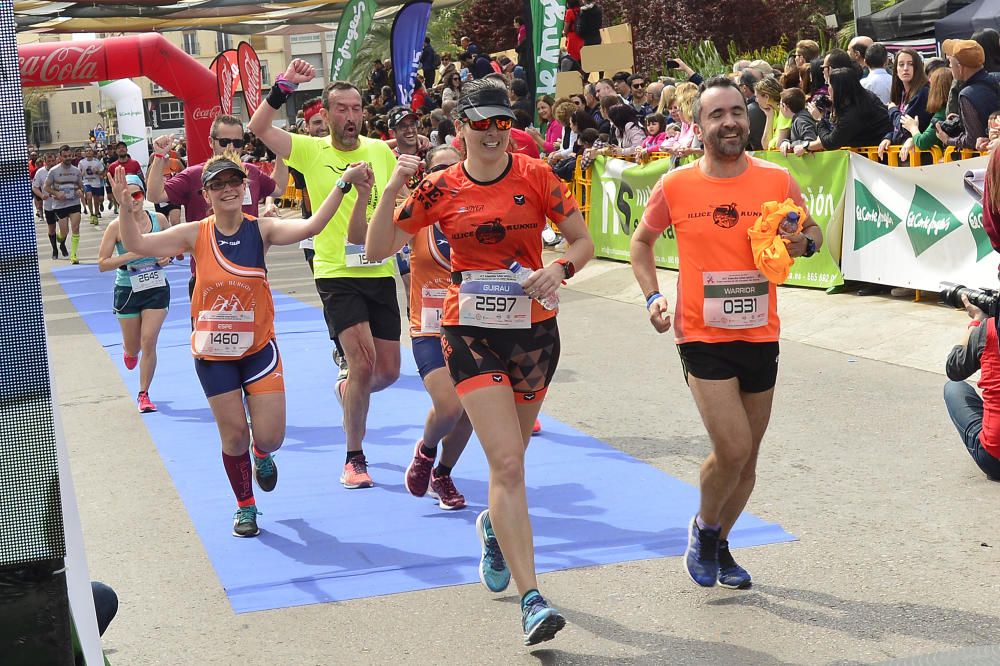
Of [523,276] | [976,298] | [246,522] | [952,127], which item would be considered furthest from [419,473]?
[952,127]

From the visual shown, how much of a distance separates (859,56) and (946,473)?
7859 mm

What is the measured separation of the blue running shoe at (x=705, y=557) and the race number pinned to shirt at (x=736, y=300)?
848mm

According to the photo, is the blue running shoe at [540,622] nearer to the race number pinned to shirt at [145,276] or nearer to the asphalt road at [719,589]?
the asphalt road at [719,589]

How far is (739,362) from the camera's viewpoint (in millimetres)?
5066

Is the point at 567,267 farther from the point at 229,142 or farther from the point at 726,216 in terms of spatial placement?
the point at 229,142

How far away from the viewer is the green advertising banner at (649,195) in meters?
12.2

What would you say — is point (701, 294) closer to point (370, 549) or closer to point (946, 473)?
point (370, 549)

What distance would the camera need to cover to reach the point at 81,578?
2.81 m

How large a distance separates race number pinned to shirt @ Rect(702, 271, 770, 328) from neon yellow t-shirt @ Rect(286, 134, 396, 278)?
9.01ft

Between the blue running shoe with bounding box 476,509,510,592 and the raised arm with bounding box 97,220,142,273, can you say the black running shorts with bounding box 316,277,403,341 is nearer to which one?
the blue running shoe with bounding box 476,509,510,592

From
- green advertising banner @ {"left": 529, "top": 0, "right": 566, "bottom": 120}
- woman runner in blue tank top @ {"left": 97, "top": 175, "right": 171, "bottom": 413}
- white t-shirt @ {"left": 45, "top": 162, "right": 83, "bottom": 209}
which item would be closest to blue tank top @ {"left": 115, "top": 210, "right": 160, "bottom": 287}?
woman runner in blue tank top @ {"left": 97, "top": 175, "right": 171, "bottom": 413}

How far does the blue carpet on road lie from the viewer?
18.9ft

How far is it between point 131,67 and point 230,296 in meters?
20.7

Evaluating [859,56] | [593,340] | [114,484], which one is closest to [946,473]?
[114,484]
